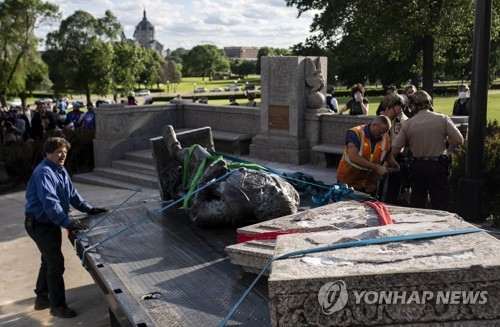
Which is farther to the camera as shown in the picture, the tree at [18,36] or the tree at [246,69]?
the tree at [246,69]

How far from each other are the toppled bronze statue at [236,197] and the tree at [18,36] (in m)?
41.5

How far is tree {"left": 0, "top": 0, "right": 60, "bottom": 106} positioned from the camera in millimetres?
42000

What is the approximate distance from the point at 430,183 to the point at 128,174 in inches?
312

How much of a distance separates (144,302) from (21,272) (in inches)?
173

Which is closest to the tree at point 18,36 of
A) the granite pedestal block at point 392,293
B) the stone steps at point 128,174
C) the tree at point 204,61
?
the stone steps at point 128,174

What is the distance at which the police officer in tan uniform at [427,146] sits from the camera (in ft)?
20.6

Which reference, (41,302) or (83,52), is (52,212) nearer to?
(41,302)

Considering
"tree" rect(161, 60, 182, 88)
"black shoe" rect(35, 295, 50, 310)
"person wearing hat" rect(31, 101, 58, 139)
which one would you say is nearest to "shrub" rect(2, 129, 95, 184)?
"person wearing hat" rect(31, 101, 58, 139)

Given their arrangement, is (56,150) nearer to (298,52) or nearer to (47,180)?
(47,180)

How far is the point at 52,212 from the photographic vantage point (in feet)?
17.0

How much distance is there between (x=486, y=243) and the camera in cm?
276

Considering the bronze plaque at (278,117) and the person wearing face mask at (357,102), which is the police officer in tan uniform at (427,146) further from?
the bronze plaque at (278,117)

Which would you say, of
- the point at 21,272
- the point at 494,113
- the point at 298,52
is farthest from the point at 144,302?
the point at 298,52

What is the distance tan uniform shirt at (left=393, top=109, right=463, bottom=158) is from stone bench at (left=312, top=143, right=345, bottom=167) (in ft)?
15.0
